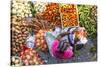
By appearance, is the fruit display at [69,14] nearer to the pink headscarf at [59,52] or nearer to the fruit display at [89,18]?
A: the fruit display at [89,18]

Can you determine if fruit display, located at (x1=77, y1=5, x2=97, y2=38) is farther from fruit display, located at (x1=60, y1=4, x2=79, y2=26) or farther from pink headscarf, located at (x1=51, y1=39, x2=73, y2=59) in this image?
pink headscarf, located at (x1=51, y1=39, x2=73, y2=59)

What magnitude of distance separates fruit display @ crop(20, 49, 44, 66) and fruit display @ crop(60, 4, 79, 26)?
1.40 feet

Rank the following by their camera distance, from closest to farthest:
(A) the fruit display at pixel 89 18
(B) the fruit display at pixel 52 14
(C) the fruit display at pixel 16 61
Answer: (C) the fruit display at pixel 16 61, (B) the fruit display at pixel 52 14, (A) the fruit display at pixel 89 18

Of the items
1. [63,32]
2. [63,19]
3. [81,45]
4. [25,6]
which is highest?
[25,6]

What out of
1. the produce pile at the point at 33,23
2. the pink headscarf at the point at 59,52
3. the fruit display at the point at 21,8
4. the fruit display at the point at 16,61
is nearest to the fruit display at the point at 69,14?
the produce pile at the point at 33,23

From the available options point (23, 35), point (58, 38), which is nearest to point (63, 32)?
point (58, 38)

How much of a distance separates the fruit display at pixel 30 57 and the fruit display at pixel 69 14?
43 centimetres

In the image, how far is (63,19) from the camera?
2002mm

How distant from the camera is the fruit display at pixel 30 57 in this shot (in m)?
1.87

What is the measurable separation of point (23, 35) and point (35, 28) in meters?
0.14

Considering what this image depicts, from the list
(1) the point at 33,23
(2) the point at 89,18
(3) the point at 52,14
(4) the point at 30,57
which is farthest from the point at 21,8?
(2) the point at 89,18

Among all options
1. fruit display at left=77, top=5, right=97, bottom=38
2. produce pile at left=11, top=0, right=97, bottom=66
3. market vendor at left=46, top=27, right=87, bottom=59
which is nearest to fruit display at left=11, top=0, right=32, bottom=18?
produce pile at left=11, top=0, right=97, bottom=66
